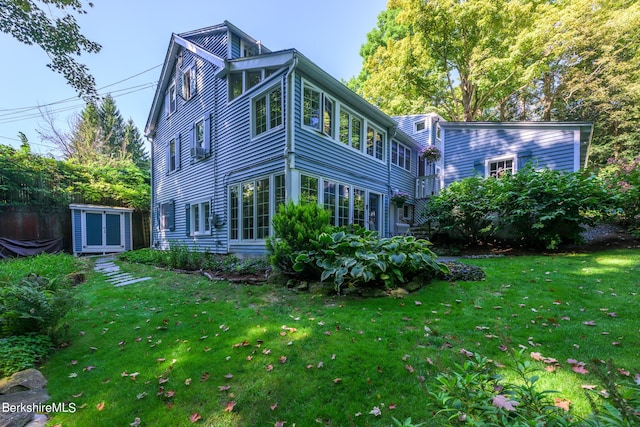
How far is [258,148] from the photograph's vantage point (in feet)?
26.4

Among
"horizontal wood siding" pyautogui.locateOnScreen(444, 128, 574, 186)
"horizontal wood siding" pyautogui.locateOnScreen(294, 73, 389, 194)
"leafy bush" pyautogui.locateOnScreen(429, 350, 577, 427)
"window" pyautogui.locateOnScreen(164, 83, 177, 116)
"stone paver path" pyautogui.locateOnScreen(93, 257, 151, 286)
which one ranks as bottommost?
"stone paver path" pyautogui.locateOnScreen(93, 257, 151, 286)

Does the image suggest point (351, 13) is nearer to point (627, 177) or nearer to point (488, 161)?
point (488, 161)

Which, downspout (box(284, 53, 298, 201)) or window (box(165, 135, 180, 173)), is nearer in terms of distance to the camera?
downspout (box(284, 53, 298, 201))

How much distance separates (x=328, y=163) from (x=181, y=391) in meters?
6.84

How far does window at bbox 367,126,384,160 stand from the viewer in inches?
413

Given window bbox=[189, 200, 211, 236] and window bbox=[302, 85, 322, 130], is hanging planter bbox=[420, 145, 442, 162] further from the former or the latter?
window bbox=[189, 200, 211, 236]

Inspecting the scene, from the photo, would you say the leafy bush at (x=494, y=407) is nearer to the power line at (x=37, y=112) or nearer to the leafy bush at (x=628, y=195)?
the leafy bush at (x=628, y=195)

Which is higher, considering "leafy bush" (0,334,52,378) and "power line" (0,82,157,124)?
"power line" (0,82,157,124)

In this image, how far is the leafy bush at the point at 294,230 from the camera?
5.20m

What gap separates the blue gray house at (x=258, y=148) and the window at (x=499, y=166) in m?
0.66

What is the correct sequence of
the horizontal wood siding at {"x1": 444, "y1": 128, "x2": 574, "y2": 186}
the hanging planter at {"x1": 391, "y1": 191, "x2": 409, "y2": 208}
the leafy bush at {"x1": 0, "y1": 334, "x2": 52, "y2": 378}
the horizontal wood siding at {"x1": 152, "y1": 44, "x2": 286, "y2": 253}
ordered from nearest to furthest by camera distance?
the leafy bush at {"x1": 0, "y1": 334, "x2": 52, "y2": 378} → the horizontal wood siding at {"x1": 152, "y1": 44, "x2": 286, "y2": 253} → the horizontal wood siding at {"x1": 444, "y1": 128, "x2": 574, "y2": 186} → the hanging planter at {"x1": 391, "y1": 191, "x2": 409, "y2": 208}

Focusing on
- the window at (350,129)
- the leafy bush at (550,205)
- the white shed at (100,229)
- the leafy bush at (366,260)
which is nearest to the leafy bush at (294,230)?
the leafy bush at (366,260)

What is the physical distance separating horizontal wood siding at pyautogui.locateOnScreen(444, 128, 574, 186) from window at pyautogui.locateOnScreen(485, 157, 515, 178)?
21 cm

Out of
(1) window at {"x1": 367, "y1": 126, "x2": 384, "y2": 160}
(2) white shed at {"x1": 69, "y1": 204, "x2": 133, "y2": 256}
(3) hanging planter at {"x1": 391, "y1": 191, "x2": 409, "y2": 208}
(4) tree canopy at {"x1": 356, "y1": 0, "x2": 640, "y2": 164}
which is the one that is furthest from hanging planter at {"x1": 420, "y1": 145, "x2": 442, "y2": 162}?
(2) white shed at {"x1": 69, "y1": 204, "x2": 133, "y2": 256}
